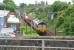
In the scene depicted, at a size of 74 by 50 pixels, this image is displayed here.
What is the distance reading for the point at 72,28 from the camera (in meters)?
10.0

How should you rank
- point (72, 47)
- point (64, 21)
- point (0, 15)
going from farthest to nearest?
point (0, 15), point (64, 21), point (72, 47)

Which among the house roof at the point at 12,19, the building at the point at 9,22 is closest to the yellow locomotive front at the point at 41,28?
the building at the point at 9,22

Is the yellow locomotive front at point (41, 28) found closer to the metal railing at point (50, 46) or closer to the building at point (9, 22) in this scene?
the building at point (9, 22)

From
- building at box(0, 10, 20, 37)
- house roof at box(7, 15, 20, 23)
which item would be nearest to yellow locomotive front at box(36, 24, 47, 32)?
building at box(0, 10, 20, 37)

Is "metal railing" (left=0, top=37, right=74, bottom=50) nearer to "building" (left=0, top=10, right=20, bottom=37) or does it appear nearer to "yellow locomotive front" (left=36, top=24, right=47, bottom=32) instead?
"yellow locomotive front" (left=36, top=24, right=47, bottom=32)

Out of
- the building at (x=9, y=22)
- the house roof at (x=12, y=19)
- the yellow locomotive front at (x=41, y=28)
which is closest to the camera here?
the yellow locomotive front at (x=41, y=28)

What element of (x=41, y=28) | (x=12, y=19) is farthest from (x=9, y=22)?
(x=41, y=28)

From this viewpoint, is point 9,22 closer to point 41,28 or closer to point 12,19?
point 12,19

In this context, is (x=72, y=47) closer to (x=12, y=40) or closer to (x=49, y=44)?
(x=49, y=44)

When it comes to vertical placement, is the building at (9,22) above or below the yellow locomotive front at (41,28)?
above

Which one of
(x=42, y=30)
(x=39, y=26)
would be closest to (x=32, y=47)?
(x=42, y=30)

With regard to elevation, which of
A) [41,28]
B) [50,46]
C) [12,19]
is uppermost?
[12,19]

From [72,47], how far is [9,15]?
7014mm

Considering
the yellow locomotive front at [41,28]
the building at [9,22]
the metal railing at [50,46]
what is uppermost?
the building at [9,22]
